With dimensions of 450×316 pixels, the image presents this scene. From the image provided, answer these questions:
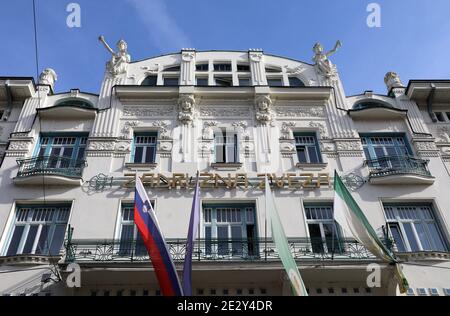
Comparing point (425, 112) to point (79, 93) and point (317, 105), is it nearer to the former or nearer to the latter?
point (317, 105)

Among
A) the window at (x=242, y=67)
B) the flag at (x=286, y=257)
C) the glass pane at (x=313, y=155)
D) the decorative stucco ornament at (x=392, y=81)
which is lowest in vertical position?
the flag at (x=286, y=257)

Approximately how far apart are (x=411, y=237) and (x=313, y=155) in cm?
479

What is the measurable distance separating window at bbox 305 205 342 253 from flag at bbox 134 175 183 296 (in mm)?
4995

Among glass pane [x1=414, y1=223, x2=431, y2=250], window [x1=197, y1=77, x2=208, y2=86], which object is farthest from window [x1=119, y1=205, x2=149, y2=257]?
glass pane [x1=414, y1=223, x2=431, y2=250]

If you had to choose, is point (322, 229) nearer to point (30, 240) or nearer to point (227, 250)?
point (227, 250)

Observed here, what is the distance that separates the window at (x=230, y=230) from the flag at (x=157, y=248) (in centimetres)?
217

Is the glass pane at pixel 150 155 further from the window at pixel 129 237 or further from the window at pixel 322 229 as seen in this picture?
the window at pixel 322 229

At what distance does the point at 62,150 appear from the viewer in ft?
56.3

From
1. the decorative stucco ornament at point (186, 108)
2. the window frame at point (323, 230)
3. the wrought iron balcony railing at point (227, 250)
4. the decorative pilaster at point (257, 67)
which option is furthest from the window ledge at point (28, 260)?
the decorative pilaster at point (257, 67)

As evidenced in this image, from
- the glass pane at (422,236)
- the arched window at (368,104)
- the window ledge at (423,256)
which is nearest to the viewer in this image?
the window ledge at (423,256)

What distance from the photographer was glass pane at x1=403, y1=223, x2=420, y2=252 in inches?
564

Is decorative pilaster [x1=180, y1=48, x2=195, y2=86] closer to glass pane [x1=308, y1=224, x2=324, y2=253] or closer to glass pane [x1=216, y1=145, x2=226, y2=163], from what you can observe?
glass pane [x1=216, y1=145, x2=226, y2=163]

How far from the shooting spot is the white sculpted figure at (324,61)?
2055 centimetres
